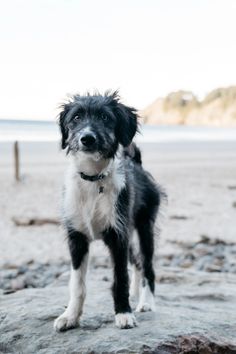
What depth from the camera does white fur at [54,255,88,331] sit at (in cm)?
451

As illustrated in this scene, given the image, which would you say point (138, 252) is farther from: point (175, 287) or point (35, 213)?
point (35, 213)

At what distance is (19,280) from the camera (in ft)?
29.3

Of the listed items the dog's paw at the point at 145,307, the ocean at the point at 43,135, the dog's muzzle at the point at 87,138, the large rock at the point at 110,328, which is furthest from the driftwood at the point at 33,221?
the ocean at the point at 43,135

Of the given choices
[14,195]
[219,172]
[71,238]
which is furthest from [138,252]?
[219,172]

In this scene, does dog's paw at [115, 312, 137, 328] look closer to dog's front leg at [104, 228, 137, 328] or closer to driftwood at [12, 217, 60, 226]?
dog's front leg at [104, 228, 137, 328]

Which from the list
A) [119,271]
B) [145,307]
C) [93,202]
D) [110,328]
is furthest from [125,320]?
[93,202]

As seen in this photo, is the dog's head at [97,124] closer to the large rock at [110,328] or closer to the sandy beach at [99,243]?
the sandy beach at [99,243]

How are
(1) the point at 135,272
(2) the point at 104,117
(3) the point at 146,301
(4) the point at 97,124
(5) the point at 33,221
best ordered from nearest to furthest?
(4) the point at 97,124 < (2) the point at 104,117 < (3) the point at 146,301 < (1) the point at 135,272 < (5) the point at 33,221

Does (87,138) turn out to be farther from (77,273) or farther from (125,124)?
(77,273)

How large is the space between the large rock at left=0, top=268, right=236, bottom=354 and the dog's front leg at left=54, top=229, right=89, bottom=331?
5.1 inches

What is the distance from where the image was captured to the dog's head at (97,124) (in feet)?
14.0

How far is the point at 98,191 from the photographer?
4504 mm

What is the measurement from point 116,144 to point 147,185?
1130 mm

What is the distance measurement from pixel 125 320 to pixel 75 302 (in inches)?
16.9
